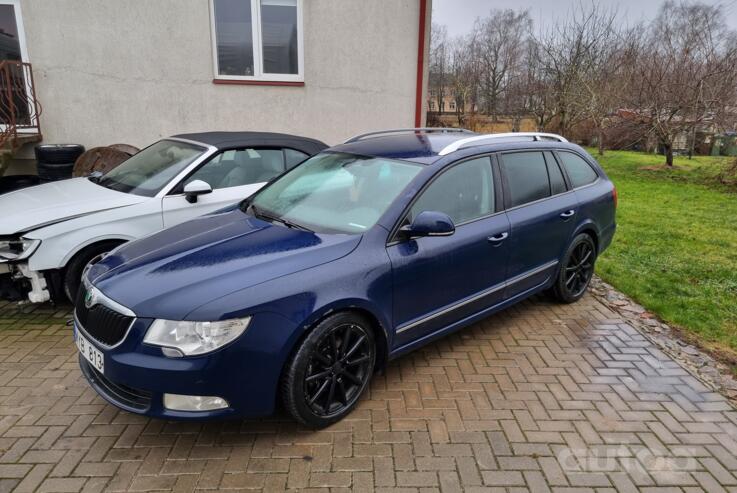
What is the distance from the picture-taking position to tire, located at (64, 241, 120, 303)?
4.11m

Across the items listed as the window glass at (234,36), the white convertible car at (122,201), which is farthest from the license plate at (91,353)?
the window glass at (234,36)

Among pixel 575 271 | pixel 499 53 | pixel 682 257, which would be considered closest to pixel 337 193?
pixel 575 271

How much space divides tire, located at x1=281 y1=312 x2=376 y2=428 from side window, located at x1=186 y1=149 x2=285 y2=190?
2.64 meters

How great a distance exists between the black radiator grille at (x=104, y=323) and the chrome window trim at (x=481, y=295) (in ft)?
5.21

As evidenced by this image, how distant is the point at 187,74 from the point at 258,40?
1281 mm

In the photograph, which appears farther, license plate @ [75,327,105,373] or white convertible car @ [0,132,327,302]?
white convertible car @ [0,132,327,302]

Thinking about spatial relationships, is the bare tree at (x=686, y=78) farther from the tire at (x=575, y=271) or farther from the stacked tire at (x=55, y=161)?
the stacked tire at (x=55, y=161)

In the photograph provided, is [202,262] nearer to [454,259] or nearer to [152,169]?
[454,259]

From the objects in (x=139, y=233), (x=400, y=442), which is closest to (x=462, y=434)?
(x=400, y=442)

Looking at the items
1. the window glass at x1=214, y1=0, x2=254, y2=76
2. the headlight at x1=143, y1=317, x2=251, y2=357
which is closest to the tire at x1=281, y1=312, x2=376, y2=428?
the headlight at x1=143, y1=317, x2=251, y2=357

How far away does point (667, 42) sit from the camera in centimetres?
1438

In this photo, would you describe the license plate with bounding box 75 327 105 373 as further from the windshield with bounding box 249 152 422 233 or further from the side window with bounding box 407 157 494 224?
the side window with bounding box 407 157 494 224

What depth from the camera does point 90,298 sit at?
2.81 m

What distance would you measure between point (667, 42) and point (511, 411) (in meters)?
15.3
